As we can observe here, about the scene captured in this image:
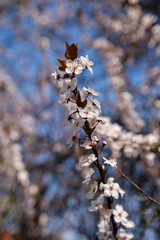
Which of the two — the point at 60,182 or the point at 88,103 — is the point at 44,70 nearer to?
the point at 60,182

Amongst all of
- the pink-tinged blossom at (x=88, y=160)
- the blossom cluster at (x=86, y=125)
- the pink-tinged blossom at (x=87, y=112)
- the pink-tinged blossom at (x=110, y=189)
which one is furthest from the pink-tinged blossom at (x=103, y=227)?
the pink-tinged blossom at (x=87, y=112)

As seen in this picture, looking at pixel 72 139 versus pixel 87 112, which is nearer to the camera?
pixel 87 112

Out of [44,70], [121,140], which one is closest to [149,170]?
[121,140]

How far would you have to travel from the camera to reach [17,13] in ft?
28.6

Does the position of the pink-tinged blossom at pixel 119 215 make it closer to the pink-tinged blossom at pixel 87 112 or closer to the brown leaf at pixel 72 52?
the pink-tinged blossom at pixel 87 112

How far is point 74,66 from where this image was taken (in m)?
1.09

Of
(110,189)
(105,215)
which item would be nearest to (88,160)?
(110,189)

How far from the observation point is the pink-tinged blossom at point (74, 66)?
3.54 ft

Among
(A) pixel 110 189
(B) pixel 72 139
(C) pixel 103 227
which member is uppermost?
(B) pixel 72 139

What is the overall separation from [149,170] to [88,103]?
9.11 ft

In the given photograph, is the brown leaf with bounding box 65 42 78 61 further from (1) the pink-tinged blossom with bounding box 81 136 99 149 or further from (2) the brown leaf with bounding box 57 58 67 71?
(1) the pink-tinged blossom with bounding box 81 136 99 149

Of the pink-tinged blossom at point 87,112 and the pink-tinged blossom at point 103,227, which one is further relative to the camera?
the pink-tinged blossom at point 103,227

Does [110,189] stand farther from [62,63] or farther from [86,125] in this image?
[62,63]

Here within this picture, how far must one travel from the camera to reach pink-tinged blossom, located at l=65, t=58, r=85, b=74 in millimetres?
1078
